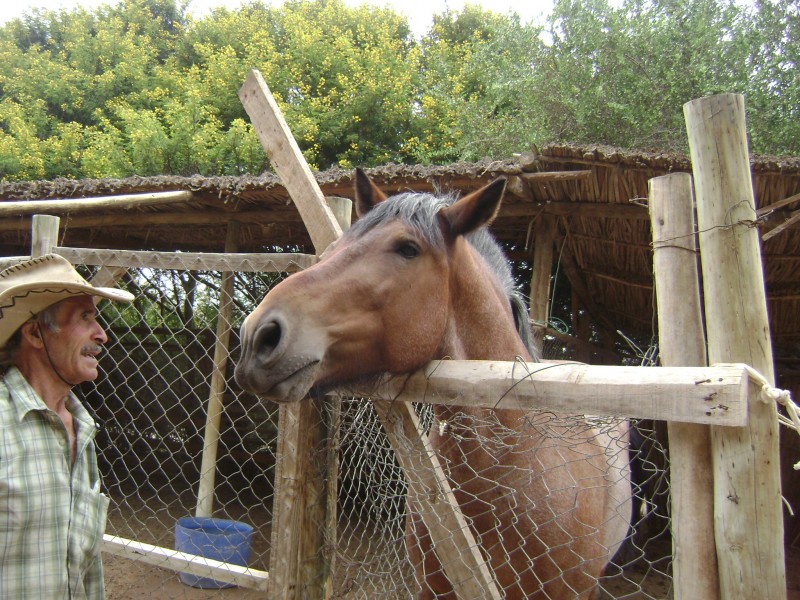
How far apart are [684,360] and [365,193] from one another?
1.34 m

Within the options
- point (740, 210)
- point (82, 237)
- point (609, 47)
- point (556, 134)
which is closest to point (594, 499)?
point (740, 210)

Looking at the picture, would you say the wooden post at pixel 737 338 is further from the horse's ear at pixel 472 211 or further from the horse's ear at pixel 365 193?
the horse's ear at pixel 365 193

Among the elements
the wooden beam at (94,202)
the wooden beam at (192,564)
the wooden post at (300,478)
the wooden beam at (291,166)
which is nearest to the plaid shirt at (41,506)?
the wooden beam at (192,564)

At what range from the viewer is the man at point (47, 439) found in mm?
1445

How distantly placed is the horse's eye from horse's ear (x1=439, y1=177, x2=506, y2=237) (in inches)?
7.0

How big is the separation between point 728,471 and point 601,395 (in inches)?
10.3

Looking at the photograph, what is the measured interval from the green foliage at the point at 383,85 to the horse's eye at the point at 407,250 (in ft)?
37.4

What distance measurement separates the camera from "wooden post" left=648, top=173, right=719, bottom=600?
1062 millimetres

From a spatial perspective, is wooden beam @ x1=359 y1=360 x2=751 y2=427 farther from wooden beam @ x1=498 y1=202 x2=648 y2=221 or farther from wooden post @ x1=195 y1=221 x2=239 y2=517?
wooden beam @ x1=498 y1=202 x2=648 y2=221

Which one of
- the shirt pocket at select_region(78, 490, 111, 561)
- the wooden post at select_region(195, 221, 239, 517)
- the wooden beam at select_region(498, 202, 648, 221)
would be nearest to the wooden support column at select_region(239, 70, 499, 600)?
the shirt pocket at select_region(78, 490, 111, 561)

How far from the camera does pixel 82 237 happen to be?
24.7 feet

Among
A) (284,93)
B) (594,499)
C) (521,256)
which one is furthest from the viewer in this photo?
(284,93)

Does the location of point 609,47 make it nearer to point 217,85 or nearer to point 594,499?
point 217,85

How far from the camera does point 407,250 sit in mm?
1698
